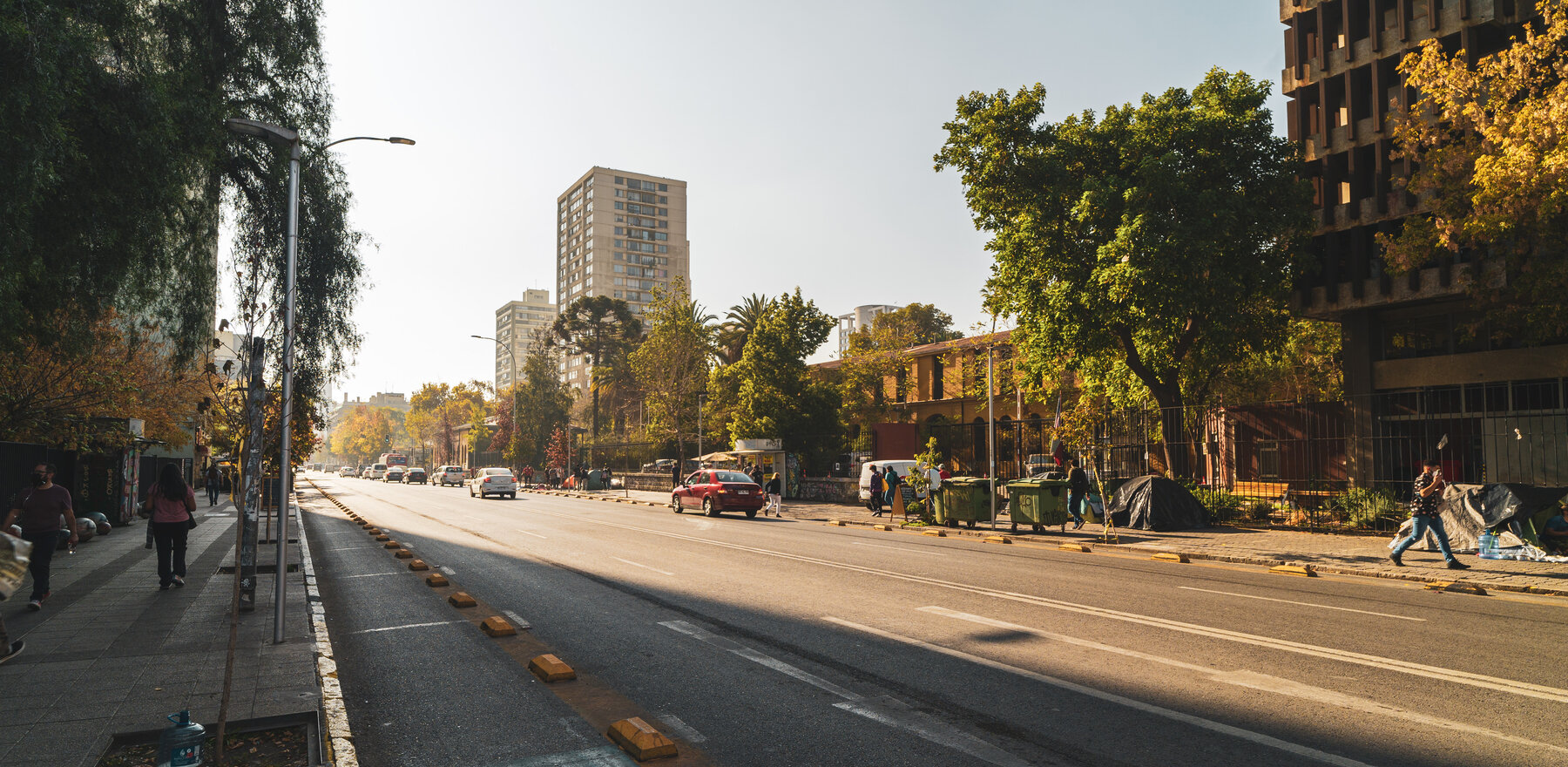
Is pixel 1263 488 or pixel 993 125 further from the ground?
pixel 993 125

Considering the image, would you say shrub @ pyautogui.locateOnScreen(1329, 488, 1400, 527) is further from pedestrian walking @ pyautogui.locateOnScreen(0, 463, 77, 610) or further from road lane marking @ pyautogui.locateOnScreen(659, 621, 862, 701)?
pedestrian walking @ pyautogui.locateOnScreen(0, 463, 77, 610)

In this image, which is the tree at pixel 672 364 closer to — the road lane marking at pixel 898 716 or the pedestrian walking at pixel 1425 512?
the pedestrian walking at pixel 1425 512

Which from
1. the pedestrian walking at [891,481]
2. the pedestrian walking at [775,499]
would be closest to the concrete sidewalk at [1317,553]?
the pedestrian walking at [891,481]

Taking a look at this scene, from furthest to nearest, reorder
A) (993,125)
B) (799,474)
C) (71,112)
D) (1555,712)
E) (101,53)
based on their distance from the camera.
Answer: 1. (799,474)
2. (993,125)
3. (101,53)
4. (71,112)
5. (1555,712)

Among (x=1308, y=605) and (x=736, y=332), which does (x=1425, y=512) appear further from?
(x=736, y=332)

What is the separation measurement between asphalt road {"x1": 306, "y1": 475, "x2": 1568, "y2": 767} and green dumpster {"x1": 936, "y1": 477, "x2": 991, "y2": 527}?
854cm

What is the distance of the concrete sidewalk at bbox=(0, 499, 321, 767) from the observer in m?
5.46

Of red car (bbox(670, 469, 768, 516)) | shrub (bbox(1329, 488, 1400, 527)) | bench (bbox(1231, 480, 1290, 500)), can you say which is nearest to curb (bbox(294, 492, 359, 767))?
red car (bbox(670, 469, 768, 516))

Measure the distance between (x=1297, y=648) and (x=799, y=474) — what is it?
32.9 meters

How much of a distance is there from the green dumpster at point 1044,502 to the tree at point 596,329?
52.6 metres

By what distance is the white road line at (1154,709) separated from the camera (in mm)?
4691

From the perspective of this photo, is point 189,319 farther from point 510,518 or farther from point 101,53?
point 510,518

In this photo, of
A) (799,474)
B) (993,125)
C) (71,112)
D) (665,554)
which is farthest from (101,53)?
(799,474)

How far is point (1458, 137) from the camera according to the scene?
19.9 meters
